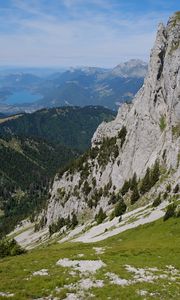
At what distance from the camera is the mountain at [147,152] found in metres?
108

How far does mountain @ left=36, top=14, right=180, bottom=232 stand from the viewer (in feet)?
354

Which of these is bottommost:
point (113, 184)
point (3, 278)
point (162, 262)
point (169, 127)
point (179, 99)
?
point (113, 184)

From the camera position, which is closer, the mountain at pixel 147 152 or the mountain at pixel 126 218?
the mountain at pixel 126 218

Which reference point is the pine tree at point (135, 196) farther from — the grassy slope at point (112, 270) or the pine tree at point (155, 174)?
the grassy slope at point (112, 270)

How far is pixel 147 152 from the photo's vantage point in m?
133

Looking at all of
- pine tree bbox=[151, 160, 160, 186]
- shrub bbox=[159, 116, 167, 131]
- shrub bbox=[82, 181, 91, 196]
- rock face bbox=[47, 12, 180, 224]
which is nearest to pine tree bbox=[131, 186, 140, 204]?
pine tree bbox=[151, 160, 160, 186]

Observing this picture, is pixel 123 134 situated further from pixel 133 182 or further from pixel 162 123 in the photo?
pixel 133 182

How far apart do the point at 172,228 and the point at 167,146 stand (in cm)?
5156

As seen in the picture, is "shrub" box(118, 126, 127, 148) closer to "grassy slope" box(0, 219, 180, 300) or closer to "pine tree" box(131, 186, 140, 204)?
"pine tree" box(131, 186, 140, 204)

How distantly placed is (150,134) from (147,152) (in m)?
6.55

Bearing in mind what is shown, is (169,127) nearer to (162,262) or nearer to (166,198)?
(166,198)

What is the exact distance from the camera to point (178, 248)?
4872 cm

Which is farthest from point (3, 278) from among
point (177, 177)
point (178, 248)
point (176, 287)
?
point (177, 177)

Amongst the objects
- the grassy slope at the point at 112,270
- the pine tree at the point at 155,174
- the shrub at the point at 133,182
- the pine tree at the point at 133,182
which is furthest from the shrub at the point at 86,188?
the grassy slope at the point at 112,270
